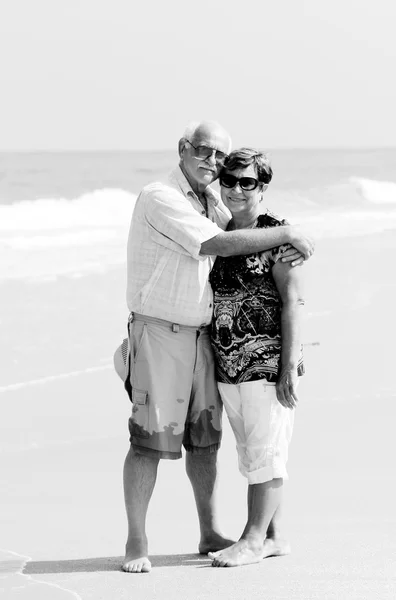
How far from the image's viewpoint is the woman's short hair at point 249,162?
13.8ft

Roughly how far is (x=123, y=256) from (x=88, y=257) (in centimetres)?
49

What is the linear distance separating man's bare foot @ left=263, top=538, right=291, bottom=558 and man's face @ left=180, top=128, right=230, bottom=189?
1453 millimetres

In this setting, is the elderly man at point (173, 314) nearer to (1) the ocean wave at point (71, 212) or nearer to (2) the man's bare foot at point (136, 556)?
(2) the man's bare foot at point (136, 556)

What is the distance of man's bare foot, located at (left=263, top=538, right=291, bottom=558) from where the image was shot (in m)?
4.19

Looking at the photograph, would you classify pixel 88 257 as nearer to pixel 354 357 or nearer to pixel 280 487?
pixel 354 357

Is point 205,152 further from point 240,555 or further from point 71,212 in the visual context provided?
point 71,212

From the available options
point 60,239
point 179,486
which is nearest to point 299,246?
point 179,486

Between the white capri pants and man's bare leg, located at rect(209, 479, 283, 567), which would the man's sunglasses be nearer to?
the white capri pants

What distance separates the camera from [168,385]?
13.6 feet

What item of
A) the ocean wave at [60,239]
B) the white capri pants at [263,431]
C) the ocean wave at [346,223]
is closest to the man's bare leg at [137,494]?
the white capri pants at [263,431]

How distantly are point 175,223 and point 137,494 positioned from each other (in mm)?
1058

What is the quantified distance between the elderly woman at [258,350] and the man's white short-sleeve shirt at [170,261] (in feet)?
0.28

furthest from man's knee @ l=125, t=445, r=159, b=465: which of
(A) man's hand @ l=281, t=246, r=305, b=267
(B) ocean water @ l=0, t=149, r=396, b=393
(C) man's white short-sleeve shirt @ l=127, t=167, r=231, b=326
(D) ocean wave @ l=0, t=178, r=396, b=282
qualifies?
(D) ocean wave @ l=0, t=178, r=396, b=282

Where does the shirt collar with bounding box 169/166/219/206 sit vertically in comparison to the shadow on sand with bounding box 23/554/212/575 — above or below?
above
